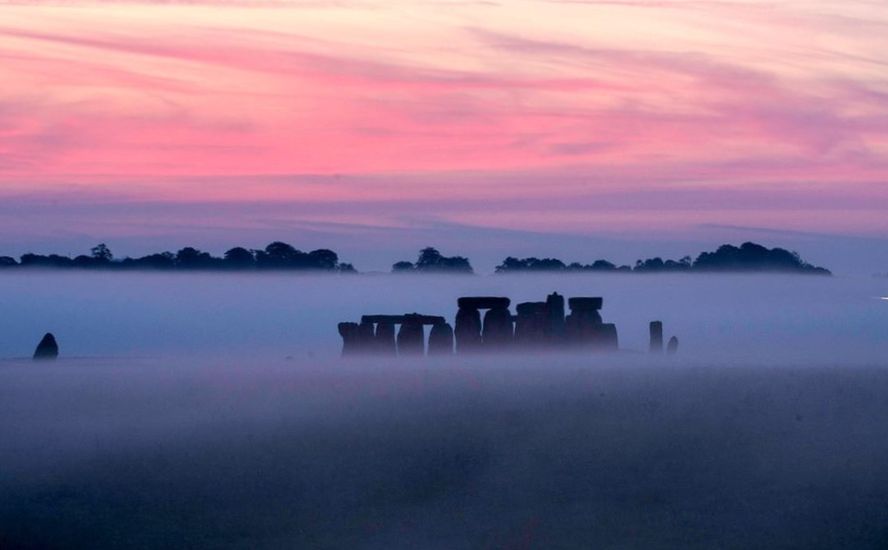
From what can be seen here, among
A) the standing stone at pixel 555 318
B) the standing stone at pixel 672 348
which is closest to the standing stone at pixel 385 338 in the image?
the standing stone at pixel 555 318

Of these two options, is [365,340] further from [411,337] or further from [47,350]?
[47,350]

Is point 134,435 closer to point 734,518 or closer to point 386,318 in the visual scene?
point 734,518

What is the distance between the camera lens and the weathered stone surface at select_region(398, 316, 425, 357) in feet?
125

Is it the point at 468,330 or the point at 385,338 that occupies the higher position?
the point at 468,330

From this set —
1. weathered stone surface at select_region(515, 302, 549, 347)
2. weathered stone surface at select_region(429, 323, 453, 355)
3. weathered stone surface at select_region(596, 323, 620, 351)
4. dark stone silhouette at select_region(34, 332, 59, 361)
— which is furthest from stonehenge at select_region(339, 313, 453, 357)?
dark stone silhouette at select_region(34, 332, 59, 361)

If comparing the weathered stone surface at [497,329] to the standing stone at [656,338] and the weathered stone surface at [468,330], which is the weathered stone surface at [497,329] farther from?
the standing stone at [656,338]

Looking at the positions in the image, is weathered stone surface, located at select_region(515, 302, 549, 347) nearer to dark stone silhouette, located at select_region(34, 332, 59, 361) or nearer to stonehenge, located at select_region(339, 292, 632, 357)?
stonehenge, located at select_region(339, 292, 632, 357)

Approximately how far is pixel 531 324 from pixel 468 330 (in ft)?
4.24

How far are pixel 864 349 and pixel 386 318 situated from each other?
1451cm

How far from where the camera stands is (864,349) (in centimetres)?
4716

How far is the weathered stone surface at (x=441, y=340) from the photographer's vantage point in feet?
125

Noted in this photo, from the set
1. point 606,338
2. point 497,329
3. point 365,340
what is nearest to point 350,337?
point 365,340

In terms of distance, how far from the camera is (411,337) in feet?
125

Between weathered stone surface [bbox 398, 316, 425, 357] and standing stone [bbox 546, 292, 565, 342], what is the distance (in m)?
2.58
